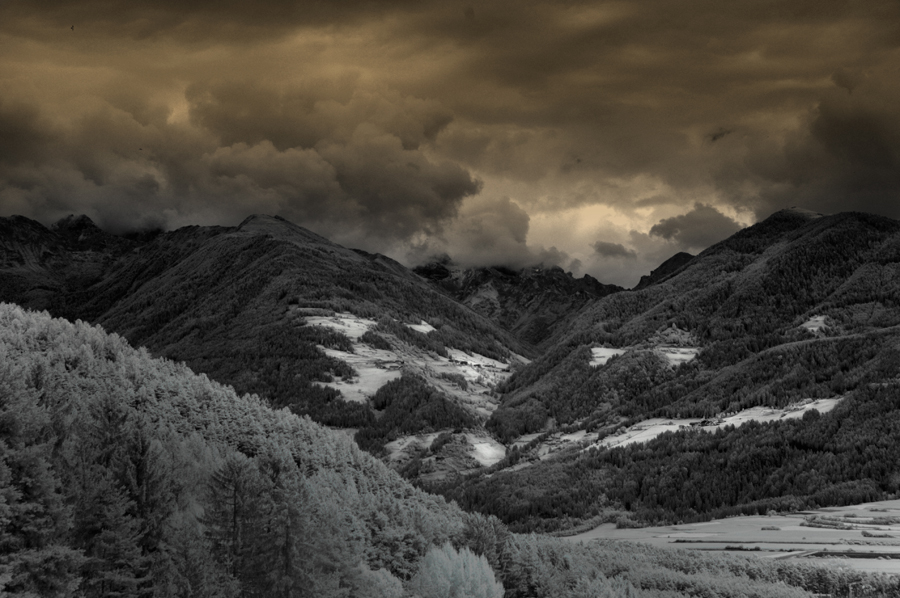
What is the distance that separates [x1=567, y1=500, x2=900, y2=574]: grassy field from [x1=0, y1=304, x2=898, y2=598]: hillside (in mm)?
7535

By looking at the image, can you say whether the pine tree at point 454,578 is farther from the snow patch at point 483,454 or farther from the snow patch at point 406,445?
the snow patch at point 483,454

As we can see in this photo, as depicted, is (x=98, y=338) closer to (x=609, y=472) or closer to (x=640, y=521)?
(x=640, y=521)

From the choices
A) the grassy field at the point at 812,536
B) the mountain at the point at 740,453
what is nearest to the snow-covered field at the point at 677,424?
the mountain at the point at 740,453

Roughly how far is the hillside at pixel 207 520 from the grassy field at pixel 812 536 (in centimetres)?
753

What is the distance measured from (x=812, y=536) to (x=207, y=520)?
6044cm

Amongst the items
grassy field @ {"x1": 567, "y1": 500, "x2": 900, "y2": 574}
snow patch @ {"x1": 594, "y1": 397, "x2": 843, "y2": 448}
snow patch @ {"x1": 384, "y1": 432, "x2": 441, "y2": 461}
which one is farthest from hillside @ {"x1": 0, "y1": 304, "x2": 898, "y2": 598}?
snow patch @ {"x1": 384, "y1": 432, "x2": 441, "y2": 461}

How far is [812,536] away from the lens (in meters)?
67.7

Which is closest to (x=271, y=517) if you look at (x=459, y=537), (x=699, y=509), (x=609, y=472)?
(x=459, y=537)

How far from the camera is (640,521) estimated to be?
120m

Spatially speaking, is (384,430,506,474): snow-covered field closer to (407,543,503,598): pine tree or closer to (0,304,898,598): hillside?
(0,304,898,598): hillside

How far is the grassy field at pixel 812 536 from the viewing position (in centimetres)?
5497

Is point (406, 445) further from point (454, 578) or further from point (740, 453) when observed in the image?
point (454, 578)

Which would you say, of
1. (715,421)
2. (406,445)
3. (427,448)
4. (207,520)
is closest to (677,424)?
(715,421)

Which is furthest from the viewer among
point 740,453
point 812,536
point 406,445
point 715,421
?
point 406,445
